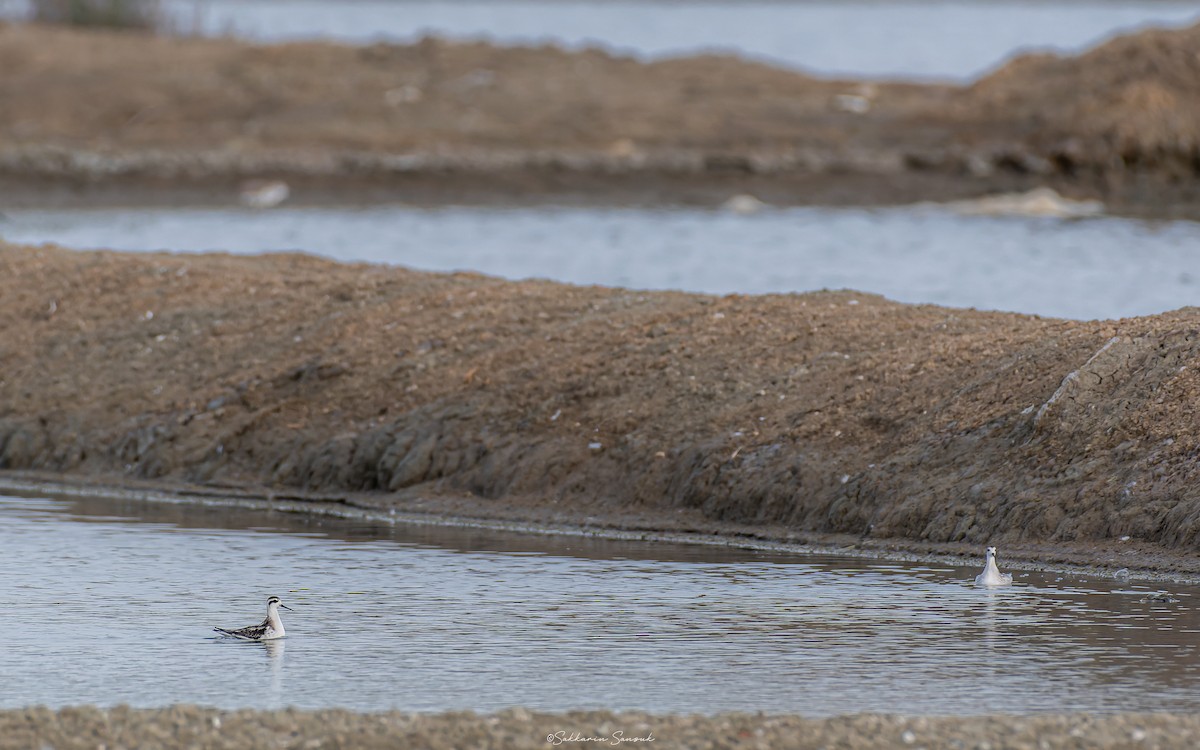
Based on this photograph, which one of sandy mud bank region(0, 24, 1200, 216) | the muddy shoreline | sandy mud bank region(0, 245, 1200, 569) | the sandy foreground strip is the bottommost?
the sandy foreground strip

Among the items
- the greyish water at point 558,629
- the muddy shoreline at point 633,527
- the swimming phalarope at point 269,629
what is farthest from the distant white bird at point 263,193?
the swimming phalarope at point 269,629

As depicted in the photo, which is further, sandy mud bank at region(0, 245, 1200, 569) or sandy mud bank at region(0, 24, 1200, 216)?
sandy mud bank at region(0, 24, 1200, 216)

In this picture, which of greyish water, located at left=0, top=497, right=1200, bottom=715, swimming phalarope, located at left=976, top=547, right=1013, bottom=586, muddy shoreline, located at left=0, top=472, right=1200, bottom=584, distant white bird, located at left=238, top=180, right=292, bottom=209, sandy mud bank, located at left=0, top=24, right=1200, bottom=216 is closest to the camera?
greyish water, located at left=0, top=497, right=1200, bottom=715

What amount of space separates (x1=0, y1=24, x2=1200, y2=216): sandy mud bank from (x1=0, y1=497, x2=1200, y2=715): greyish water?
77.1 feet

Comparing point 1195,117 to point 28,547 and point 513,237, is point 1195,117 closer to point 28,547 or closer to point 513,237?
point 513,237

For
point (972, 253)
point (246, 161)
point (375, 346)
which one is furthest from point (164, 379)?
point (246, 161)

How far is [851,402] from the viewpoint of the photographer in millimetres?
13500

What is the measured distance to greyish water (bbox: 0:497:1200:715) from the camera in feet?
28.6

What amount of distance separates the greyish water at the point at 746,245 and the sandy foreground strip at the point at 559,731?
41.6 ft

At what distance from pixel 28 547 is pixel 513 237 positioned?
1892 centimetres

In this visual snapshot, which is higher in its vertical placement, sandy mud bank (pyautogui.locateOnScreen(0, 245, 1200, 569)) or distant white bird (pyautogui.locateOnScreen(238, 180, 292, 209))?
distant white bird (pyautogui.locateOnScreen(238, 180, 292, 209))

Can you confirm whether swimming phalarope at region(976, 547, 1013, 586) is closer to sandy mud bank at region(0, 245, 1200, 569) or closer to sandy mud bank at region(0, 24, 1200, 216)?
sandy mud bank at region(0, 245, 1200, 569)

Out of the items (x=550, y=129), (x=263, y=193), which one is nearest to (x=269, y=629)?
(x=263, y=193)

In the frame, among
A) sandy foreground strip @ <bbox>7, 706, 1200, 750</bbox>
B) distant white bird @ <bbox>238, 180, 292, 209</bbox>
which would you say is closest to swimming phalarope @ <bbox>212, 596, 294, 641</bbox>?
sandy foreground strip @ <bbox>7, 706, 1200, 750</bbox>
